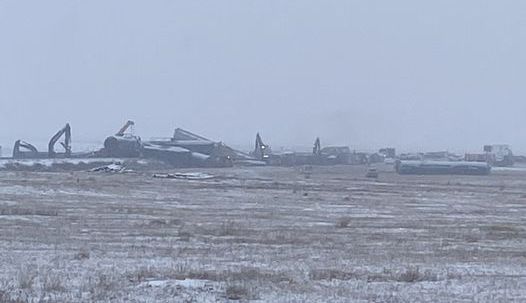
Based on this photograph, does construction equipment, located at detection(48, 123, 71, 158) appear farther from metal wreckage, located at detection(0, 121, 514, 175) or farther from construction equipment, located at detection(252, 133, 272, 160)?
construction equipment, located at detection(252, 133, 272, 160)

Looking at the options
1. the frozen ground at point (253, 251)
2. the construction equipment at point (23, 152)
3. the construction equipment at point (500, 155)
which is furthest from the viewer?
the construction equipment at point (500, 155)

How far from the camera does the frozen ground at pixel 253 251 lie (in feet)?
54.0

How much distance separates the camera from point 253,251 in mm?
23906

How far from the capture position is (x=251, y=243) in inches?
1031

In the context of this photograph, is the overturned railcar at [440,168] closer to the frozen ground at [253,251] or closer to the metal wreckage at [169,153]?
the metal wreckage at [169,153]

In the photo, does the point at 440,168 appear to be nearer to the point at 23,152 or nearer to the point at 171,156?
the point at 171,156

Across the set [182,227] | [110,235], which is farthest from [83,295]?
[182,227]

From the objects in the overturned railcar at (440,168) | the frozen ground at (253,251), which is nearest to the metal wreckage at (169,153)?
the overturned railcar at (440,168)

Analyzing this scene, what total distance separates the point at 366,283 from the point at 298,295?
Answer: 207 centimetres

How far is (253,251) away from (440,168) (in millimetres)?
92306

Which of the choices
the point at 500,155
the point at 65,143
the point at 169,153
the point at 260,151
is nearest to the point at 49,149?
A: the point at 65,143

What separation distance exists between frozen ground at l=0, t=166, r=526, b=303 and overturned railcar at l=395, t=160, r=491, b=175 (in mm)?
61015

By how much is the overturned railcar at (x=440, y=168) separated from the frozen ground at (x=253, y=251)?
61.0m

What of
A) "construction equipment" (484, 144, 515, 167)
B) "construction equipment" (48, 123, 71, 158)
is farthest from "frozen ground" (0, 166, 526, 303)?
"construction equipment" (484, 144, 515, 167)
